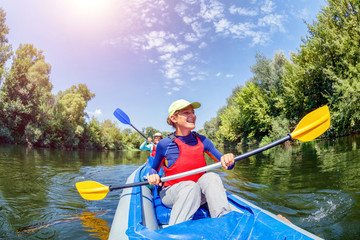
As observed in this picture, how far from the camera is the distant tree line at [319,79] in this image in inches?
519

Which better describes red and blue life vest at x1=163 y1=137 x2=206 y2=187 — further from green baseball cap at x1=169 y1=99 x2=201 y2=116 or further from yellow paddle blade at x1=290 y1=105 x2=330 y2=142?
yellow paddle blade at x1=290 y1=105 x2=330 y2=142

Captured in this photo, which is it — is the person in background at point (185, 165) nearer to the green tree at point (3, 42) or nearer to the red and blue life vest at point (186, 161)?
the red and blue life vest at point (186, 161)

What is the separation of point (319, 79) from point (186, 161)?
65.5ft

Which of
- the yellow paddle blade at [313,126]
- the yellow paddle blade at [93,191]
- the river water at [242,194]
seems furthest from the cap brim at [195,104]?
the river water at [242,194]

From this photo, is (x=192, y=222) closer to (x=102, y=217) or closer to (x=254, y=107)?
(x=102, y=217)

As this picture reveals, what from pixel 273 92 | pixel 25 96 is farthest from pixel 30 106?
pixel 273 92

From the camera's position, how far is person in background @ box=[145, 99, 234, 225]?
5.82 ft

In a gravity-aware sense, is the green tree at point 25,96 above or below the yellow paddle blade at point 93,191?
above

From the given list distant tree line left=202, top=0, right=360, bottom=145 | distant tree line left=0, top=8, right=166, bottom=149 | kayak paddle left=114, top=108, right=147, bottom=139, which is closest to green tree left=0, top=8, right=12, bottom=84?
distant tree line left=0, top=8, right=166, bottom=149

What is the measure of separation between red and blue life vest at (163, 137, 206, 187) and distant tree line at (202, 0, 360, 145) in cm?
1443

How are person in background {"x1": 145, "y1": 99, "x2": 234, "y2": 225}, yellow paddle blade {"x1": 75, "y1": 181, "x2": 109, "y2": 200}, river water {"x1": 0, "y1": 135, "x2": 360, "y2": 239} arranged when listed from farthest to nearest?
1. yellow paddle blade {"x1": 75, "y1": 181, "x2": 109, "y2": 200}
2. river water {"x1": 0, "y1": 135, "x2": 360, "y2": 239}
3. person in background {"x1": 145, "y1": 99, "x2": 234, "y2": 225}

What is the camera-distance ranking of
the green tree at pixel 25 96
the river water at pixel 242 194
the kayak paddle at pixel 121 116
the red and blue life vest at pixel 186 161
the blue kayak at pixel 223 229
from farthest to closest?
1. the green tree at pixel 25 96
2. the kayak paddle at pixel 121 116
3. the river water at pixel 242 194
4. the red and blue life vest at pixel 186 161
5. the blue kayak at pixel 223 229

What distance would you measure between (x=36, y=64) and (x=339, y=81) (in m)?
27.7

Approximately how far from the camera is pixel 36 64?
21594 millimetres
